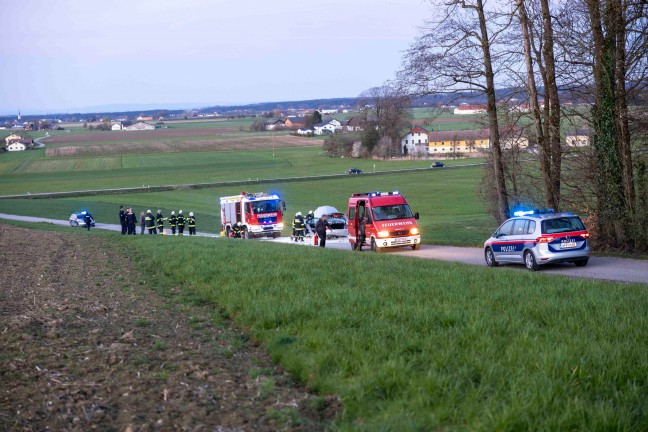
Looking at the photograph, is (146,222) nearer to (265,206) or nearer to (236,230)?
(236,230)

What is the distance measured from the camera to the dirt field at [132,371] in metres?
6.20

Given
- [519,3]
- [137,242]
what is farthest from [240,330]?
[519,3]

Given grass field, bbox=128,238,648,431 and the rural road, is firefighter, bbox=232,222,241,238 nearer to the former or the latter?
the rural road

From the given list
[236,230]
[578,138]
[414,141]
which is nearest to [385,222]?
[578,138]

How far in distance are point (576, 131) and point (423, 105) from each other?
5.97 meters

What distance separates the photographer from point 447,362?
7121mm

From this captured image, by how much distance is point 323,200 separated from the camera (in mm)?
68688

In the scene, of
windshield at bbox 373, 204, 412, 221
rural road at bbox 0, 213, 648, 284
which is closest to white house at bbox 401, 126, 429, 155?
windshield at bbox 373, 204, 412, 221

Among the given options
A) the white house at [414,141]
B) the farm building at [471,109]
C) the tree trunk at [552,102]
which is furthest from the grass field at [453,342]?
the white house at [414,141]

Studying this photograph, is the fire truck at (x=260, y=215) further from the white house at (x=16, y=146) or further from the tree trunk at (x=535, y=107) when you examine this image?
the white house at (x=16, y=146)

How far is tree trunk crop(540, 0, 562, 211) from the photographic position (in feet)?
79.7

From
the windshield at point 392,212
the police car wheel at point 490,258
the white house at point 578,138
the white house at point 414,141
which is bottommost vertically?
the police car wheel at point 490,258

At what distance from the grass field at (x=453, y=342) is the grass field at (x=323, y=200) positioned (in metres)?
31.1

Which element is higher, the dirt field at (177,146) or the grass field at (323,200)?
the dirt field at (177,146)
